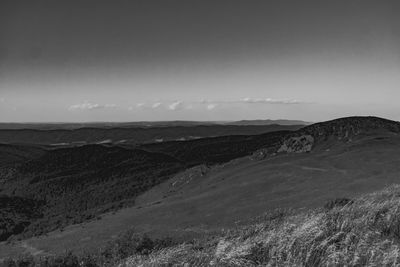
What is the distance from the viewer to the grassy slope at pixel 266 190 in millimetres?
77125

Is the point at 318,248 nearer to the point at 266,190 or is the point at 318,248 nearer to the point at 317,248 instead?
the point at 317,248

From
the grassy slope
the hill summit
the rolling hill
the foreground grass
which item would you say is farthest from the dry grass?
the hill summit

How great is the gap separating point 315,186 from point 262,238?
270 ft

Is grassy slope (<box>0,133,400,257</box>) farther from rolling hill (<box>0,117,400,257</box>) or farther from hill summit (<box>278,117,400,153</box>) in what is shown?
A: hill summit (<box>278,117,400,153</box>)

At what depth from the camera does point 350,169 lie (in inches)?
4065

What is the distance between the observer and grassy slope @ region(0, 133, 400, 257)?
77125 mm

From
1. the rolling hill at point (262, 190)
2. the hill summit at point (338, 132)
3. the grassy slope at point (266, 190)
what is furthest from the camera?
the hill summit at point (338, 132)

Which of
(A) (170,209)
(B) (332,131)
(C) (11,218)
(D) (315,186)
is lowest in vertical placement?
(C) (11,218)

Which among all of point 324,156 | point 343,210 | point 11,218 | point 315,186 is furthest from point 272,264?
point 11,218

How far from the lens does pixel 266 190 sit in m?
99.6

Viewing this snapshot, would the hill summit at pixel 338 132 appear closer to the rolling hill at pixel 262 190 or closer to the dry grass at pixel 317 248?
the rolling hill at pixel 262 190

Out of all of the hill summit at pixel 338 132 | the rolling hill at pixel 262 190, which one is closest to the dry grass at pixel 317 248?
the rolling hill at pixel 262 190

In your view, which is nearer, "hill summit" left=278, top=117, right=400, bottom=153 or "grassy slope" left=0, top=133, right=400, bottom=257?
"grassy slope" left=0, top=133, right=400, bottom=257

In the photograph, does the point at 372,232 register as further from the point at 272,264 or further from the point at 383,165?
the point at 383,165
